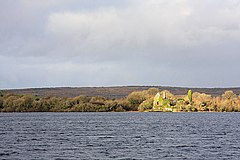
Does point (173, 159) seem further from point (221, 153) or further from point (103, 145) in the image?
point (103, 145)

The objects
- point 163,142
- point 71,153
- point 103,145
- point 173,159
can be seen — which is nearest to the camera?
point 173,159

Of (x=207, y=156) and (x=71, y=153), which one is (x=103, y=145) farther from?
(x=207, y=156)

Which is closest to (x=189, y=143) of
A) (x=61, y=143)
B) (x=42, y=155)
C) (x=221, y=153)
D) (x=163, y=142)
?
(x=163, y=142)

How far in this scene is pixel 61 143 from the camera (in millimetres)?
69188

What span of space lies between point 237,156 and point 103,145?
18.5 m

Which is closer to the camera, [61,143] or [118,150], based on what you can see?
[118,150]

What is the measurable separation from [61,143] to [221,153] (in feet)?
73.0

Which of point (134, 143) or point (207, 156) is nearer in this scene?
point (207, 156)

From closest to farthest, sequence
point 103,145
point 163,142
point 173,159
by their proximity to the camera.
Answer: point 173,159
point 103,145
point 163,142

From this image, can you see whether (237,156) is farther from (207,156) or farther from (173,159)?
(173,159)

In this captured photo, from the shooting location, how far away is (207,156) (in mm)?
54469

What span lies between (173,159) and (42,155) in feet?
45.9

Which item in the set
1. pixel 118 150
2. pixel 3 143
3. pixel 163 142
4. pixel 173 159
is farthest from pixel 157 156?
pixel 3 143

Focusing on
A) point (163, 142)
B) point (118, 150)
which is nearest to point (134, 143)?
point (163, 142)
